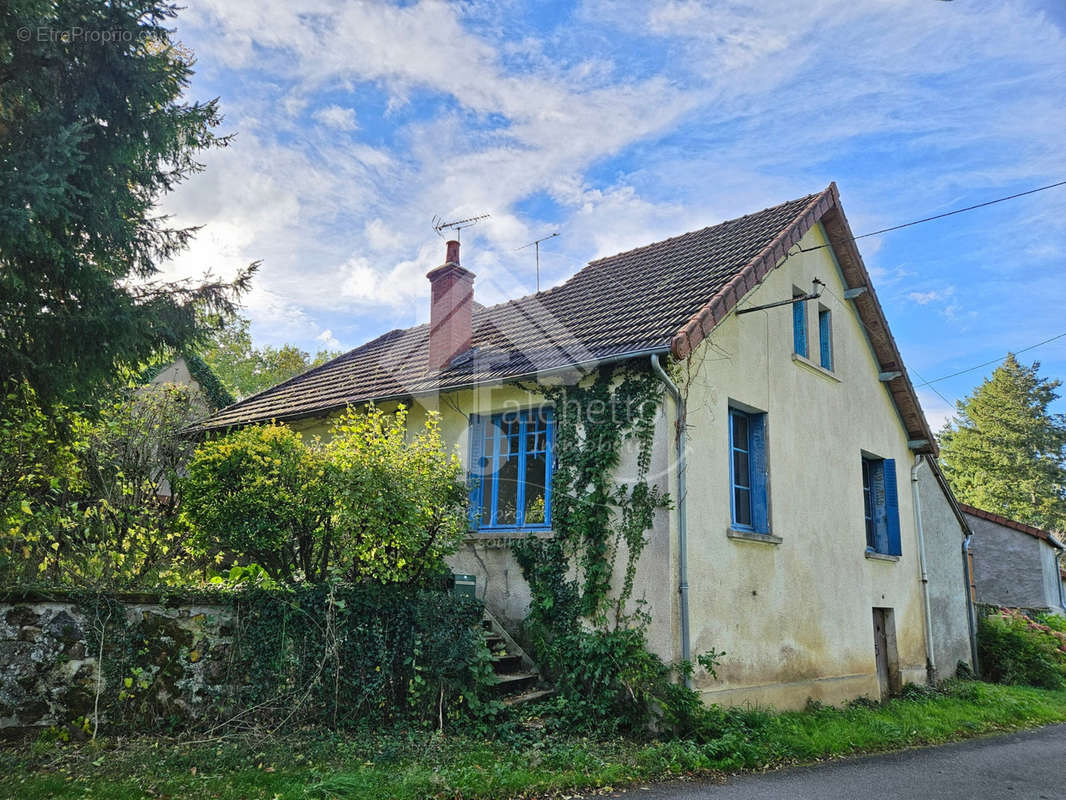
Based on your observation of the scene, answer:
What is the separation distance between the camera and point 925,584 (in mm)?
13570

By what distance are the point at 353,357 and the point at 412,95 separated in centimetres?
839

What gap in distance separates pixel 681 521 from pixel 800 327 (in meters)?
5.06

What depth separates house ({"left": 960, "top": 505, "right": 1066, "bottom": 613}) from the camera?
21.9m

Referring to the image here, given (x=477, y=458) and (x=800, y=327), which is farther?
(x=800, y=327)

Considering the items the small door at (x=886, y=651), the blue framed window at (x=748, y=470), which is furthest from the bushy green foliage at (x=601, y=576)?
the small door at (x=886, y=651)

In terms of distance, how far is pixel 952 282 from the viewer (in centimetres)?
1280

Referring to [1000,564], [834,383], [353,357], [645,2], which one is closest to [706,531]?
[834,383]

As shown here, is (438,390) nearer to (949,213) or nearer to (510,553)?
(510,553)

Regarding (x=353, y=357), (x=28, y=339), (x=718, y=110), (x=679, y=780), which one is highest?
(x=718, y=110)

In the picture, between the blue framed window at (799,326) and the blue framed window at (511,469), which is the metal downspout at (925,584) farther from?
the blue framed window at (511,469)

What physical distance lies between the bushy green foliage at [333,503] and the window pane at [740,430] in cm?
391

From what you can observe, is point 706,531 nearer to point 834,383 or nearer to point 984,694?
point 834,383

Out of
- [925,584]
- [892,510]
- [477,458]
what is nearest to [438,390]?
[477,458]

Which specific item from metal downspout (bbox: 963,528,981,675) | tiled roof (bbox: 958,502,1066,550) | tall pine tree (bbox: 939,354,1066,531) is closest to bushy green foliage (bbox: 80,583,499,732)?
metal downspout (bbox: 963,528,981,675)
